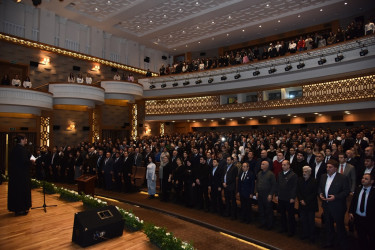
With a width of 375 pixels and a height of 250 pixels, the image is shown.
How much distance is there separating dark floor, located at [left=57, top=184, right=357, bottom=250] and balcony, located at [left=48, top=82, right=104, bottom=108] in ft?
24.9

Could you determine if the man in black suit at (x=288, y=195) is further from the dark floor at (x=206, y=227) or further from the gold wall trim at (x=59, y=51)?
the gold wall trim at (x=59, y=51)

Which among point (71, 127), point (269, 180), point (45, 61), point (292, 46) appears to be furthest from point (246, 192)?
point (45, 61)

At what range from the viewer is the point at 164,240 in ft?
12.2

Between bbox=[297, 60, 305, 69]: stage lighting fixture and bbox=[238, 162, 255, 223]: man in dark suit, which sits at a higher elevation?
bbox=[297, 60, 305, 69]: stage lighting fixture

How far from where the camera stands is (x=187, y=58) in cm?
2239

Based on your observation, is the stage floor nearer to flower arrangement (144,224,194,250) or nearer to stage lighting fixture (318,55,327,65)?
flower arrangement (144,224,194,250)

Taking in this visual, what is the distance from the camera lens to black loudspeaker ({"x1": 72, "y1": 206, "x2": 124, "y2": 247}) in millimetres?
3721

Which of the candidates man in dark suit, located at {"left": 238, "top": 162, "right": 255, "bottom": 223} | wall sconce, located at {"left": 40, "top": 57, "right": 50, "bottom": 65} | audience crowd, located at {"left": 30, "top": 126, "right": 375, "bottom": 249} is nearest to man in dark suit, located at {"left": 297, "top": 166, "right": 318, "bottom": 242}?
audience crowd, located at {"left": 30, "top": 126, "right": 375, "bottom": 249}

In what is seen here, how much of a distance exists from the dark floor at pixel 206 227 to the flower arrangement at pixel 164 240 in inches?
32.5

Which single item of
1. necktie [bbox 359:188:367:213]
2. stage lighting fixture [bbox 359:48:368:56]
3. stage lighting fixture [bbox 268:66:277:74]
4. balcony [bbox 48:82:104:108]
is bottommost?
necktie [bbox 359:188:367:213]

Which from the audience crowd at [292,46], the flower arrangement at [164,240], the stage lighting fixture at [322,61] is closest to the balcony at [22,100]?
the audience crowd at [292,46]

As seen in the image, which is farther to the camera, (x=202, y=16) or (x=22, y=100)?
(x=202, y=16)

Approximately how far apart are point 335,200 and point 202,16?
14236 millimetres

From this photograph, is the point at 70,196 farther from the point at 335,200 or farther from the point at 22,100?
the point at 22,100
